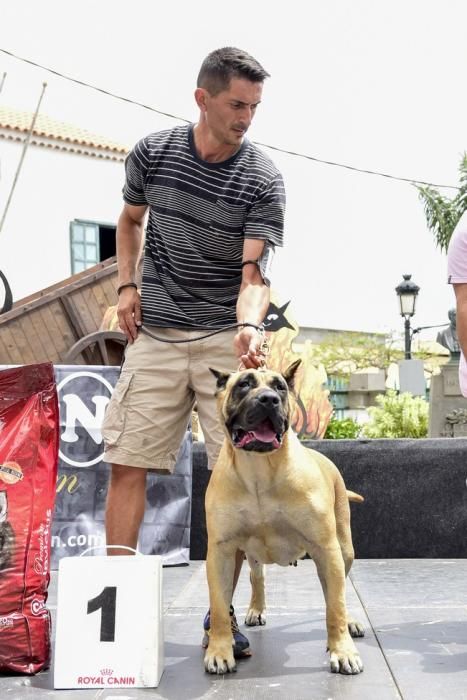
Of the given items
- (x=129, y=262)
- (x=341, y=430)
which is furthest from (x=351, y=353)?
(x=129, y=262)

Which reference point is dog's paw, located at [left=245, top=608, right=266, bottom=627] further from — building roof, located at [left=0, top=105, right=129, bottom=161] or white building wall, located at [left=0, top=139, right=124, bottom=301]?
building roof, located at [left=0, top=105, right=129, bottom=161]

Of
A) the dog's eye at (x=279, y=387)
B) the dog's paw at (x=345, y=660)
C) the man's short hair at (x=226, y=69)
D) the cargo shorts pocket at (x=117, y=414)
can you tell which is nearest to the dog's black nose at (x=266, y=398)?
the dog's eye at (x=279, y=387)

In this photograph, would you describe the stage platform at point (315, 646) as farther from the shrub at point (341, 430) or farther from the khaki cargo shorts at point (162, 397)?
the shrub at point (341, 430)

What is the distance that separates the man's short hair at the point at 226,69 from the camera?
375 cm

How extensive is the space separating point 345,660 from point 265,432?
85 centimetres

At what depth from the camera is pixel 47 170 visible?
2103 cm

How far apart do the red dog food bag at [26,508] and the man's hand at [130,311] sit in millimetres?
522

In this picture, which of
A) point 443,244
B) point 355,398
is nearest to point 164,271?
point 443,244

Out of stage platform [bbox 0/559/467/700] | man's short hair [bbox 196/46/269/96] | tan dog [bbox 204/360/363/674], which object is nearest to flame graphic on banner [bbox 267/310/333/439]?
stage platform [bbox 0/559/467/700]

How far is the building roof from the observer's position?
20156 mm

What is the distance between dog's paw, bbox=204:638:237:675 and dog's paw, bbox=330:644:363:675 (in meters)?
0.36

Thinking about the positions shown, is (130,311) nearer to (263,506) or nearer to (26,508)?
(26,508)

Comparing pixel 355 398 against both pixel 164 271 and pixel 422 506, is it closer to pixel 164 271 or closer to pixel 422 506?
pixel 422 506

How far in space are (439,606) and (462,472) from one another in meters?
2.02
